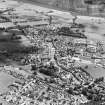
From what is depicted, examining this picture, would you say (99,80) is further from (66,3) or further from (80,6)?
(66,3)

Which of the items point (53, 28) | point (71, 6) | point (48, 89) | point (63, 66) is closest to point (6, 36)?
point (53, 28)

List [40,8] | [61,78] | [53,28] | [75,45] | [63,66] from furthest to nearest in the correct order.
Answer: [40,8] → [53,28] → [75,45] → [63,66] → [61,78]

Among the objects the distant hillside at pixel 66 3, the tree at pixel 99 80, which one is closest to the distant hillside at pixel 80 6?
the distant hillside at pixel 66 3

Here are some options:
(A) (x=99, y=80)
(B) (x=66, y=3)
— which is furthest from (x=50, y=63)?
(B) (x=66, y=3)

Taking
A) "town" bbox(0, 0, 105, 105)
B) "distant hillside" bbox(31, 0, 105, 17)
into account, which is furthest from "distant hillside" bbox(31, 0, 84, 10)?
"town" bbox(0, 0, 105, 105)

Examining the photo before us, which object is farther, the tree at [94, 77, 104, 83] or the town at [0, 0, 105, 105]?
the tree at [94, 77, 104, 83]

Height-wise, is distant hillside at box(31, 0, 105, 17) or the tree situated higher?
distant hillside at box(31, 0, 105, 17)

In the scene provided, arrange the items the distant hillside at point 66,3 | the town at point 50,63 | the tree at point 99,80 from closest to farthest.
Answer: the town at point 50,63, the tree at point 99,80, the distant hillside at point 66,3

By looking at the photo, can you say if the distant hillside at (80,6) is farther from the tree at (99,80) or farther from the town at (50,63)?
the tree at (99,80)

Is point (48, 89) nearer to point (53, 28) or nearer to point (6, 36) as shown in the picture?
point (6, 36)

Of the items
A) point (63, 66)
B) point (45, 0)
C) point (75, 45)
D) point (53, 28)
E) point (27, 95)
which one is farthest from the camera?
point (45, 0)

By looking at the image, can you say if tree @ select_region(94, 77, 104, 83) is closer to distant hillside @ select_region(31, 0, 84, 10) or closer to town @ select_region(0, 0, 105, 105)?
town @ select_region(0, 0, 105, 105)
